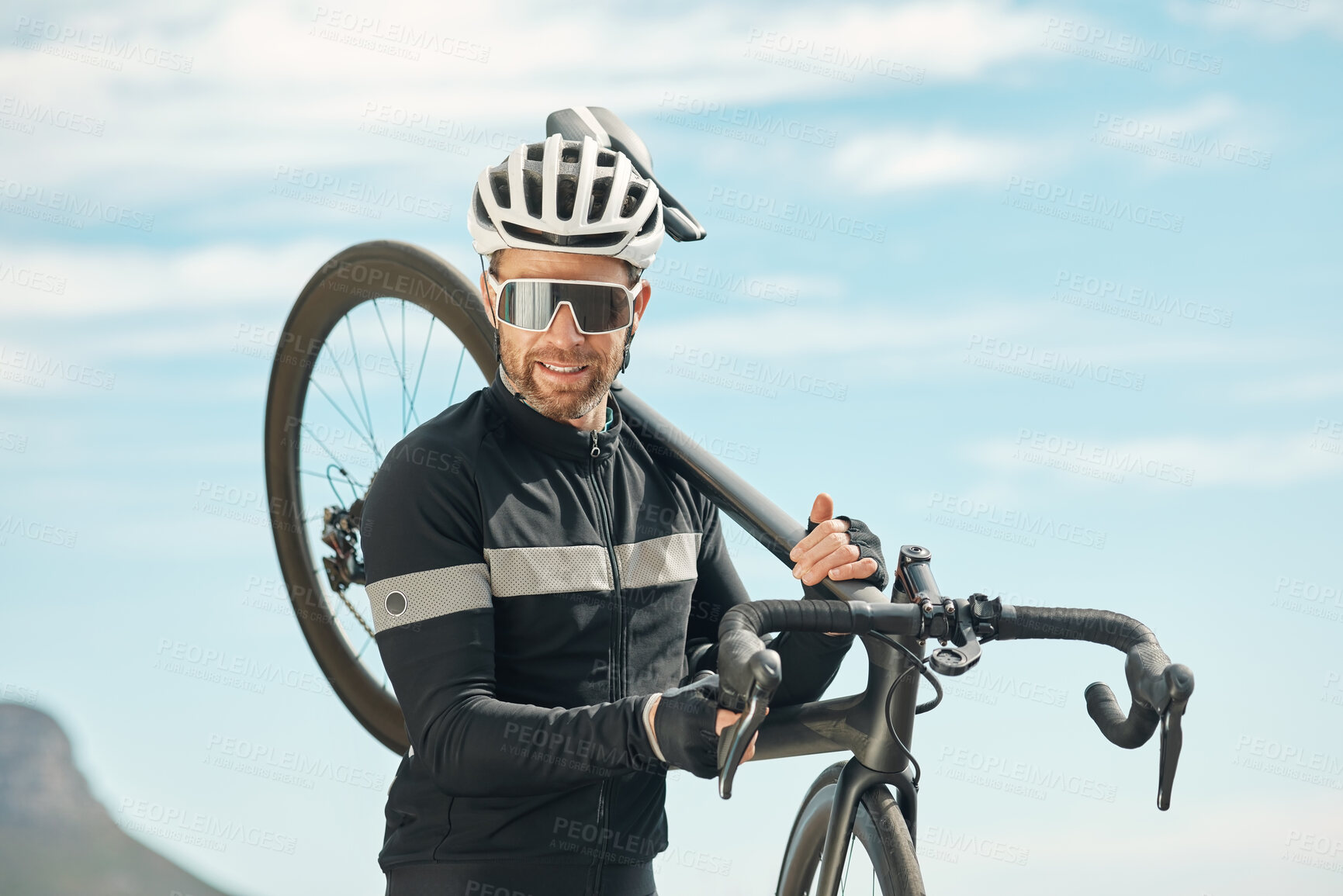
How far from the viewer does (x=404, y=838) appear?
102 inches

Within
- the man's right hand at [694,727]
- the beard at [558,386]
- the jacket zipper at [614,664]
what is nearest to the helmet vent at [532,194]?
the beard at [558,386]

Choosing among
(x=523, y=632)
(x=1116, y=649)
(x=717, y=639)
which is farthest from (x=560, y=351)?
(x=1116, y=649)

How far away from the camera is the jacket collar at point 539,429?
8.66 ft

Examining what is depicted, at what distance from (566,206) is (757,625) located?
1.03 meters

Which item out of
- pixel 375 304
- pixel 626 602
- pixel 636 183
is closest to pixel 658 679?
pixel 626 602

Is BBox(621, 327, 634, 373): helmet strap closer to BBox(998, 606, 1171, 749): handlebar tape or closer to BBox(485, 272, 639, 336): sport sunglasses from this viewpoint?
BBox(485, 272, 639, 336): sport sunglasses

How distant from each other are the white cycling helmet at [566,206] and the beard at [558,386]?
0.72ft

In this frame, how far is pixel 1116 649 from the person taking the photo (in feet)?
7.43

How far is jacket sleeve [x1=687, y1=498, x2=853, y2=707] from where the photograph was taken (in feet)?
9.12

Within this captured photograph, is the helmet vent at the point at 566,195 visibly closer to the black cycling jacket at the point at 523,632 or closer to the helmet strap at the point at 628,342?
the helmet strap at the point at 628,342

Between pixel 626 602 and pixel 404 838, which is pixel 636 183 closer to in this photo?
pixel 626 602

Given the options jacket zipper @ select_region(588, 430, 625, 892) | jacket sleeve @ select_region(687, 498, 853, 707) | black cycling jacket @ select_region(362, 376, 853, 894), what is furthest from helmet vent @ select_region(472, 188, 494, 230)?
jacket sleeve @ select_region(687, 498, 853, 707)

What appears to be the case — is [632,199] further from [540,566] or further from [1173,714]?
[1173,714]

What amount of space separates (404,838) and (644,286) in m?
1.25
